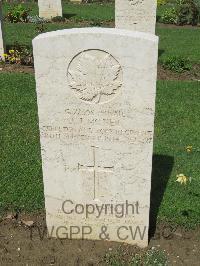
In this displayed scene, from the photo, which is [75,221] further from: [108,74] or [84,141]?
[108,74]

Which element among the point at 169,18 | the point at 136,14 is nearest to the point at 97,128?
the point at 136,14

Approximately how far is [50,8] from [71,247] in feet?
46.4

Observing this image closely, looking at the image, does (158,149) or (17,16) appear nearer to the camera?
(158,149)

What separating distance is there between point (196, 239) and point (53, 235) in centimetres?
A: 150

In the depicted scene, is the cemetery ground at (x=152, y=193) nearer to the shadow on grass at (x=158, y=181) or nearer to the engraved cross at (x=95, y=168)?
the shadow on grass at (x=158, y=181)

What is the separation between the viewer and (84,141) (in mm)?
3777

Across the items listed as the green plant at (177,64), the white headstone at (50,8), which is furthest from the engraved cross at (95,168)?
the white headstone at (50,8)

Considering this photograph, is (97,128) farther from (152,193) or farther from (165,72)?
(165,72)

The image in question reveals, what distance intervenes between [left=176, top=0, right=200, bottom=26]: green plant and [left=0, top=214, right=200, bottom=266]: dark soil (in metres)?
13.6

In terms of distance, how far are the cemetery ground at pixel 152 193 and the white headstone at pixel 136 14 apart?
55.7 inches

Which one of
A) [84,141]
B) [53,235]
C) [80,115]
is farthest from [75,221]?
[80,115]

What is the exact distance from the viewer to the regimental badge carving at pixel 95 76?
3408 millimetres

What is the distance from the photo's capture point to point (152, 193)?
4922 millimetres

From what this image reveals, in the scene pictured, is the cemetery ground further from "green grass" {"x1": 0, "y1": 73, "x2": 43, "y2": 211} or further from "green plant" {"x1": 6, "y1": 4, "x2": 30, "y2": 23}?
"green plant" {"x1": 6, "y1": 4, "x2": 30, "y2": 23}
